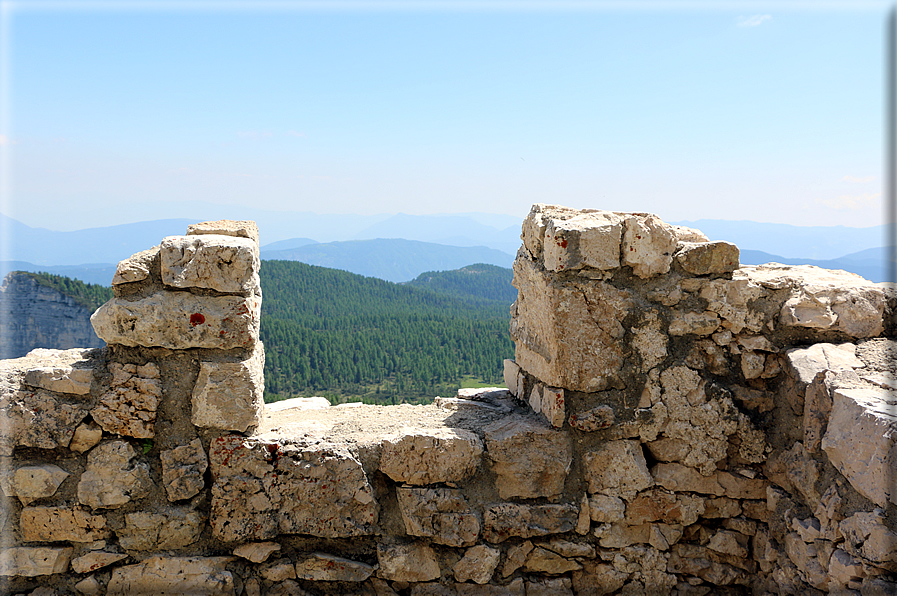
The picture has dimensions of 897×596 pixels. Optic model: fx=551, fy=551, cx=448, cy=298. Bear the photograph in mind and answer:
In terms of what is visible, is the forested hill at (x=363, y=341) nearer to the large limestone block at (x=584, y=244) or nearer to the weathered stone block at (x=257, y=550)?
the weathered stone block at (x=257, y=550)

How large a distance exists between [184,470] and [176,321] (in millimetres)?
883

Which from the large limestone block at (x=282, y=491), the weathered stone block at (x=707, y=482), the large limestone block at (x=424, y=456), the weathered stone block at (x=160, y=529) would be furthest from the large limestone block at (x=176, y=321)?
the weathered stone block at (x=707, y=482)

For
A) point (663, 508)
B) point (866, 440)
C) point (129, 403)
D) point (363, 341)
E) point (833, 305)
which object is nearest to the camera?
point (866, 440)

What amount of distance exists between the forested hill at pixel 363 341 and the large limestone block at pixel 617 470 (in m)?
20.7

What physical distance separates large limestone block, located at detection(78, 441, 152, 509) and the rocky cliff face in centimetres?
2651

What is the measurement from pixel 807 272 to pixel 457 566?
10.2 ft

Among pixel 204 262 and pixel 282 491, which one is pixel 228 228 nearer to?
pixel 204 262

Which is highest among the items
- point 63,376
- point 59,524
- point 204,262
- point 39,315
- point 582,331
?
point 204,262

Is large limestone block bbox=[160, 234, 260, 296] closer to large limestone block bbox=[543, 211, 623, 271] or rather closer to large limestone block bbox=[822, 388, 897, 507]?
large limestone block bbox=[543, 211, 623, 271]

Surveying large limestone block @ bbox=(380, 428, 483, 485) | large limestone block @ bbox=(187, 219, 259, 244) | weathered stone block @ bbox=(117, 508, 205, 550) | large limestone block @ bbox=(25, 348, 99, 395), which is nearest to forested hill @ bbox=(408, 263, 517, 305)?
large limestone block @ bbox=(187, 219, 259, 244)

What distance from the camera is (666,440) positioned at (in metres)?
3.54

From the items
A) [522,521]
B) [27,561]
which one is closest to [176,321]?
[27,561]

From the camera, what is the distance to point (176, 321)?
3182 millimetres

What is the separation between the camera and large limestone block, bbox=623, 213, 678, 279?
3.45 m
